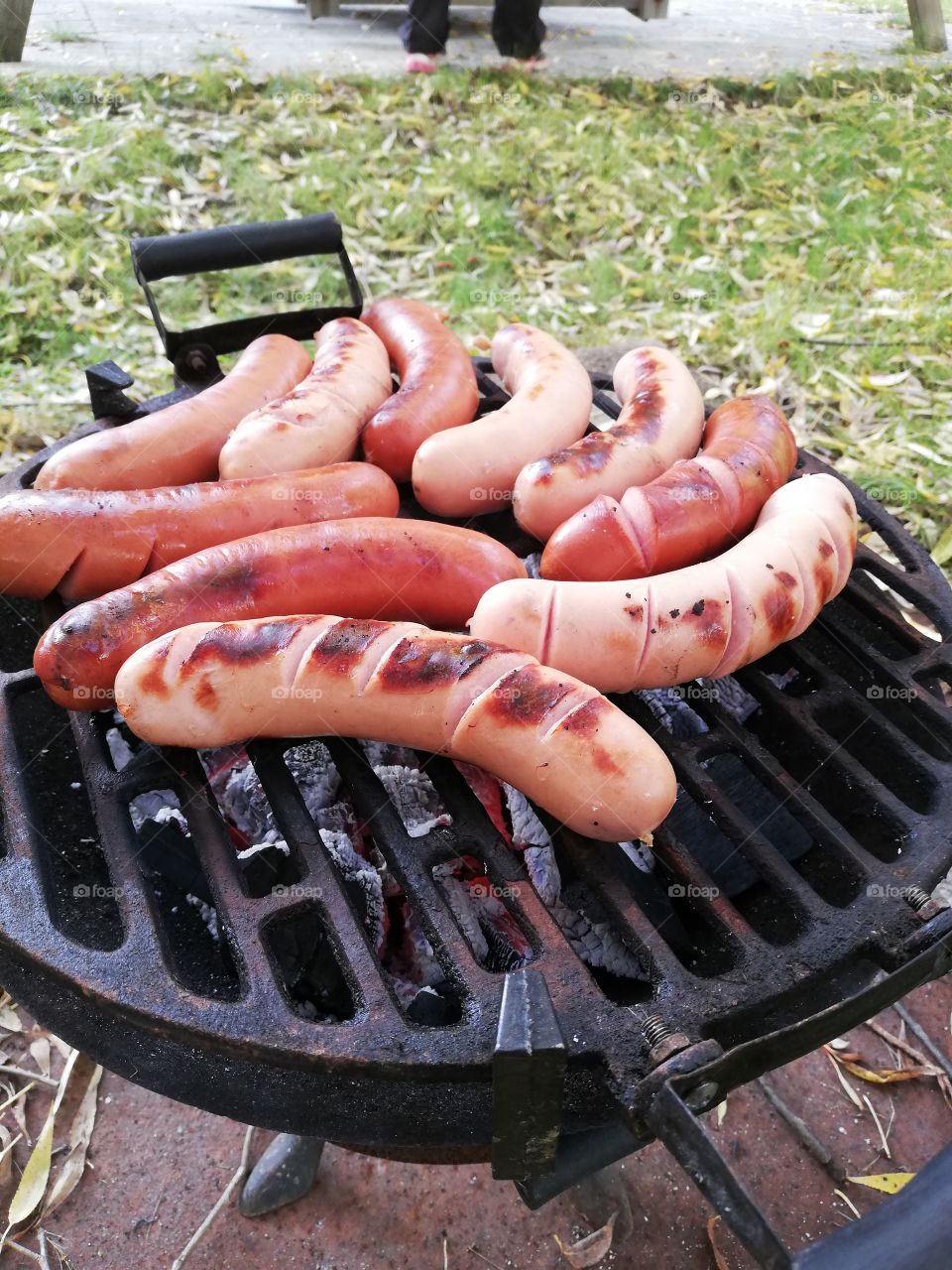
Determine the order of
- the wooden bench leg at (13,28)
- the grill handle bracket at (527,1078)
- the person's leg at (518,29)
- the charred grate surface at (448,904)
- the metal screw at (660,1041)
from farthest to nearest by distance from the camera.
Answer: the person's leg at (518,29), the wooden bench leg at (13,28), the charred grate surface at (448,904), the metal screw at (660,1041), the grill handle bracket at (527,1078)

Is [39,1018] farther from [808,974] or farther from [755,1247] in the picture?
[808,974]

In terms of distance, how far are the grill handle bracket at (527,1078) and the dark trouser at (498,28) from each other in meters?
9.43

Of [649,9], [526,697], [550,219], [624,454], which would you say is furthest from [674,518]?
[649,9]

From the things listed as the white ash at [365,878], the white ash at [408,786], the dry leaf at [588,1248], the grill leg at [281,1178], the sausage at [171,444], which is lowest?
the dry leaf at [588,1248]

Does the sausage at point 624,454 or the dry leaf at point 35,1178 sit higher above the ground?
the sausage at point 624,454

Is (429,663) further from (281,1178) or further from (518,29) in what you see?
(518,29)

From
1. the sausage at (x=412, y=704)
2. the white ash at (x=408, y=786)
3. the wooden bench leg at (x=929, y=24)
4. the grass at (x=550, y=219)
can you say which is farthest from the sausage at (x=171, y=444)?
the wooden bench leg at (x=929, y=24)

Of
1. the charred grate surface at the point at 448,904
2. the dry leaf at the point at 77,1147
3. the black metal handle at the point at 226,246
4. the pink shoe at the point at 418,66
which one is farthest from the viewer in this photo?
the pink shoe at the point at 418,66

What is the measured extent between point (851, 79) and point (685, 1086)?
1059cm

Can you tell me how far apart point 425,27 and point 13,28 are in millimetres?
3544

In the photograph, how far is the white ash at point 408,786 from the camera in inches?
92.0

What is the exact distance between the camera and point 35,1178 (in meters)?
2.47

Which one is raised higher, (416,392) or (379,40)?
(379,40)

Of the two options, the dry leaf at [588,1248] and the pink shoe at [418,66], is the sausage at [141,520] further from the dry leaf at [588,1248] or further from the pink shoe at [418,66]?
the pink shoe at [418,66]
